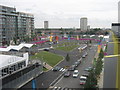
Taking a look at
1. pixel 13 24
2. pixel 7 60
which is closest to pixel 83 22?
pixel 13 24

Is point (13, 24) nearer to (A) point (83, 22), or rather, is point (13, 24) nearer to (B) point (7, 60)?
(B) point (7, 60)

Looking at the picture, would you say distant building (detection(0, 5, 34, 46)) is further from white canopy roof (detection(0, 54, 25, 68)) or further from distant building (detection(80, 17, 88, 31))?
distant building (detection(80, 17, 88, 31))

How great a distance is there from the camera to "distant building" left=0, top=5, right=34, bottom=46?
23.7m

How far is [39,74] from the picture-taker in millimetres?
9180

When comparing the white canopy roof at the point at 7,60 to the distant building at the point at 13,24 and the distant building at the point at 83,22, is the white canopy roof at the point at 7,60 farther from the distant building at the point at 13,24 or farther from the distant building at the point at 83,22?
the distant building at the point at 83,22

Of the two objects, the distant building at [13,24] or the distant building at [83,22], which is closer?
the distant building at [13,24]

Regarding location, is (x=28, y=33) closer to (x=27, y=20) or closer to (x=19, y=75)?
(x=27, y=20)

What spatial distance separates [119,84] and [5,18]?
22132 millimetres

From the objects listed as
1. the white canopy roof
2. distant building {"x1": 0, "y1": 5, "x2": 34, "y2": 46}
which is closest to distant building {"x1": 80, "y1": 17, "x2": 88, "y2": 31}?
distant building {"x1": 0, "y1": 5, "x2": 34, "y2": 46}

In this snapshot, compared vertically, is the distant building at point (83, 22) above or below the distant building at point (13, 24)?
above

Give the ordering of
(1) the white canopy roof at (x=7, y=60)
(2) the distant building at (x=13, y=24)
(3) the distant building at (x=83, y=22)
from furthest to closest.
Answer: (3) the distant building at (x=83, y=22), (2) the distant building at (x=13, y=24), (1) the white canopy roof at (x=7, y=60)

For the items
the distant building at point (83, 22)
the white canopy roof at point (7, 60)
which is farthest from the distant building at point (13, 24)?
the distant building at point (83, 22)

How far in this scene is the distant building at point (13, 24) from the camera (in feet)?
77.8

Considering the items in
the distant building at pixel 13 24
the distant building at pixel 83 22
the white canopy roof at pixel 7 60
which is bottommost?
the white canopy roof at pixel 7 60
